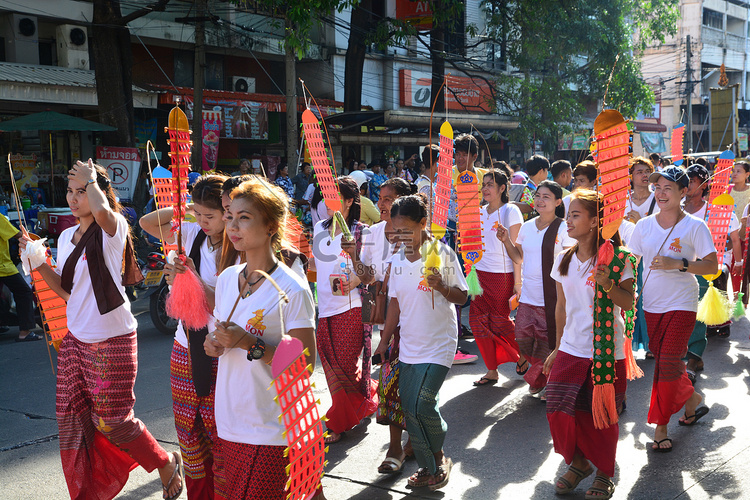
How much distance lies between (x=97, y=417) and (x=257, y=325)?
1.47 meters

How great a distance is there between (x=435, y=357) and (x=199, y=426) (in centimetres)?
129

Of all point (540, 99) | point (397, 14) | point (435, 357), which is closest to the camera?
point (435, 357)

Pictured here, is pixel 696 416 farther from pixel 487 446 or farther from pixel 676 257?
pixel 487 446

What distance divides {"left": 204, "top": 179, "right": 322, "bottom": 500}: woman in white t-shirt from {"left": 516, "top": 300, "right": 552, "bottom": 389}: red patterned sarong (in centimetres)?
324

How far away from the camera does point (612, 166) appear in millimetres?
3748

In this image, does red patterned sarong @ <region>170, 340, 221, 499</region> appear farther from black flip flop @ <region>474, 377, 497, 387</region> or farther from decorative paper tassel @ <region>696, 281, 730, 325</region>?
decorative paper tassel @ <region>696, 281, 730, 325</region>

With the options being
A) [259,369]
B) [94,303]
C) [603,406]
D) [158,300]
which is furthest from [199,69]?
[259,369]

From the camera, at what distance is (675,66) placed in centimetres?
4200

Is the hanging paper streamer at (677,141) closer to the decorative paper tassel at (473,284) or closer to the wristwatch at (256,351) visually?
the decorative paper tassel at (473,284)

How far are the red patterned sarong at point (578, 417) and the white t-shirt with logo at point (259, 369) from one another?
5.87 feet

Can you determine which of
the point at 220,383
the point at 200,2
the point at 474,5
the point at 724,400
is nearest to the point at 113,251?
the point at 220,383

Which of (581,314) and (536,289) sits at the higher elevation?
(581,314)

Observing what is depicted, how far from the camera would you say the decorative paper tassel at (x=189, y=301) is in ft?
10.4

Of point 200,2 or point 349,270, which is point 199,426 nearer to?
point 349,270
